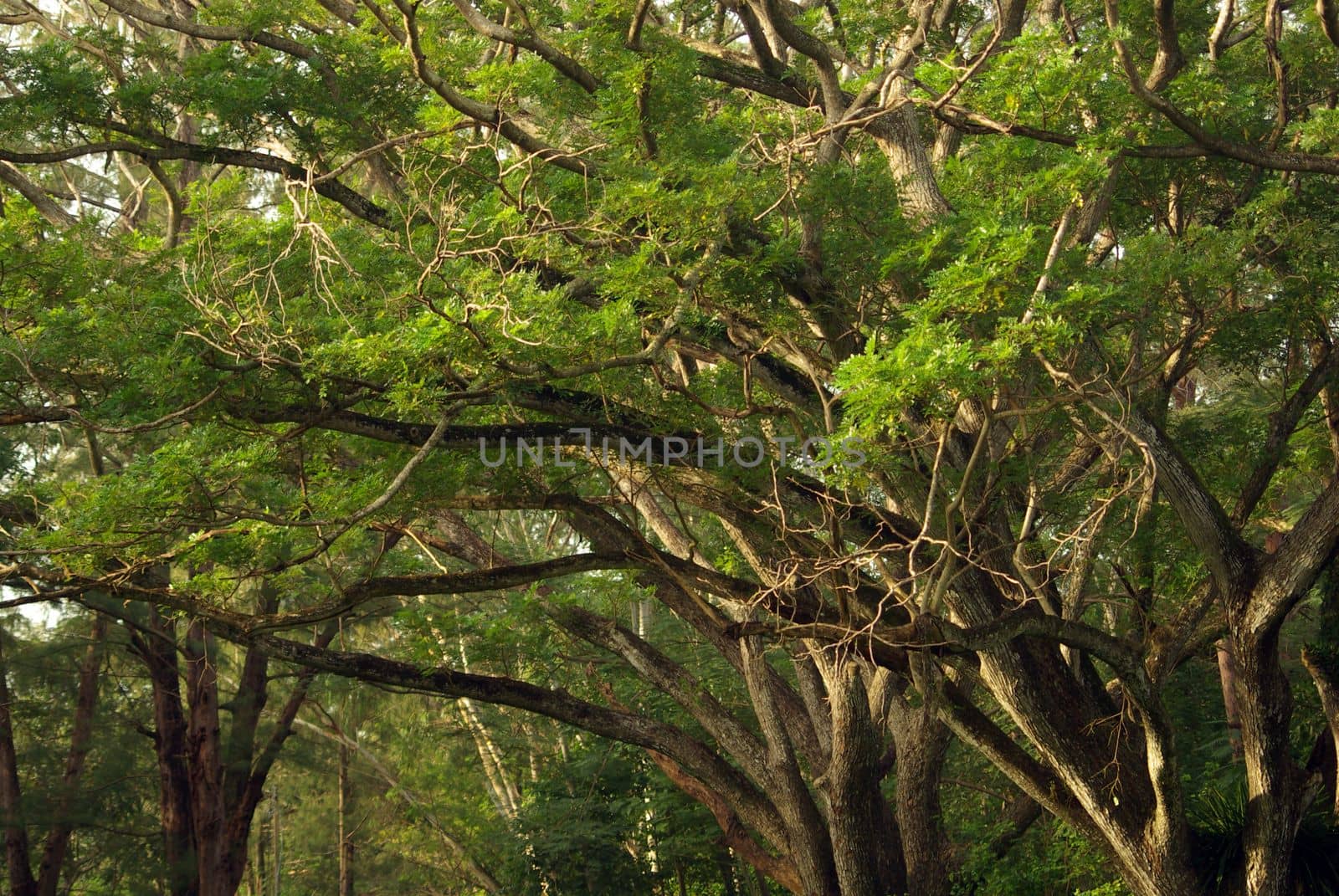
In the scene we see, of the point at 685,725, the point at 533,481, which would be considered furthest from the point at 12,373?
the point at 685,725

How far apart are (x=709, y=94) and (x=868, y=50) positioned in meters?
1.18

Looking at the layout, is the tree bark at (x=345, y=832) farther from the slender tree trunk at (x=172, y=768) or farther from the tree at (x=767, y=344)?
the tree at (x=767, y=344)

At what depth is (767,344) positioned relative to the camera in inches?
281

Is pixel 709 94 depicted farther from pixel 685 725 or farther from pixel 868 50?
pixel 685 725

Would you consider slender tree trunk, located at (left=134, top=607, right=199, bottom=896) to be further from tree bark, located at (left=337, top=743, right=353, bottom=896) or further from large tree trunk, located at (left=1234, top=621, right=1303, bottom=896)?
large tree trunk, located at (left=1234, top=621, right=1303, bottom=896)

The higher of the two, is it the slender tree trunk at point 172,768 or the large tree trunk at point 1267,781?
the slender tree trunk at point 172,768

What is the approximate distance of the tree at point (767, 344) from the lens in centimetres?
583

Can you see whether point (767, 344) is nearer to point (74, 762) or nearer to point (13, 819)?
point (13, 819)

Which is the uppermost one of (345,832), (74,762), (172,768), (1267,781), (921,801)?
(74,762)

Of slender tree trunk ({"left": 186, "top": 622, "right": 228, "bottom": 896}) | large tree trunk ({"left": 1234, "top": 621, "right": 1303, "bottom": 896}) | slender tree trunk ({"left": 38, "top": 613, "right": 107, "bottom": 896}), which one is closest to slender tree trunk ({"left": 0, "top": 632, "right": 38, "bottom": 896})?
slender tree trunk ({"left": 38, "top": 613, "right": 107, "bottom": 896})

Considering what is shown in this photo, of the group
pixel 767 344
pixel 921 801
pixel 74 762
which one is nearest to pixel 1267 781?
pixel 921 801

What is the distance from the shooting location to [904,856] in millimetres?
9461

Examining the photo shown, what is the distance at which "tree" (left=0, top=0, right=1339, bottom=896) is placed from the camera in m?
5.83

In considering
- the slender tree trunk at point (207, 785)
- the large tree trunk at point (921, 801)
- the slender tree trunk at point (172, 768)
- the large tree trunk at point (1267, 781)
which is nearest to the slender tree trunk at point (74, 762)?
the slender tree trunk at point (172, 768)
